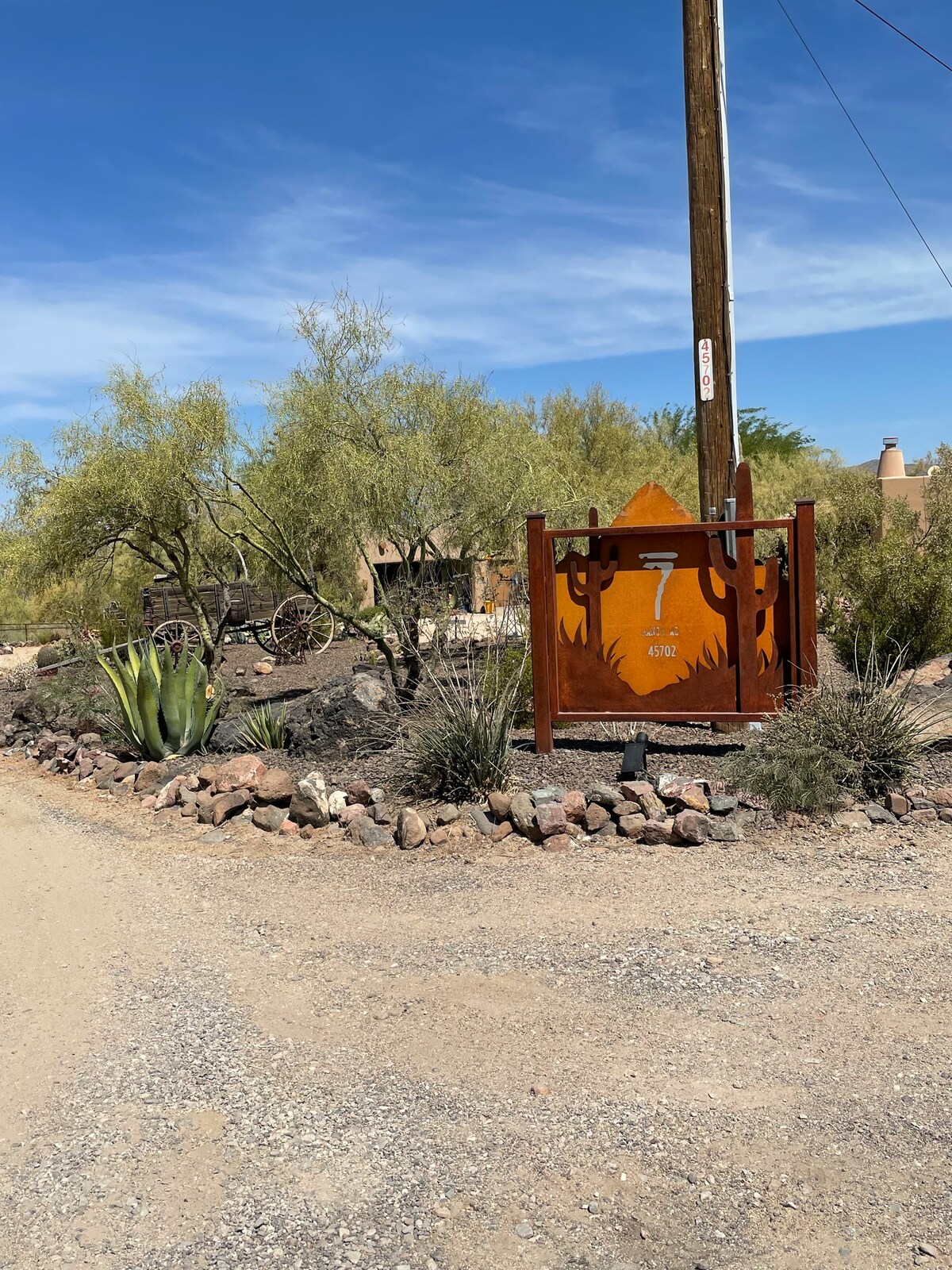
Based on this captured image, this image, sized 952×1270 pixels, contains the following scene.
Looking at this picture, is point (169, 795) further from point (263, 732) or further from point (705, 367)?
point (705, 367)

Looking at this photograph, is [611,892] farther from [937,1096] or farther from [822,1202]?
[822,1202]

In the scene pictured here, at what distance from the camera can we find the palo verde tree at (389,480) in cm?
1059

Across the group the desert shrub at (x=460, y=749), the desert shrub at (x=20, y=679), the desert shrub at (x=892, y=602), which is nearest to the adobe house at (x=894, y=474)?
the desert shrub at (x=892, y=602)

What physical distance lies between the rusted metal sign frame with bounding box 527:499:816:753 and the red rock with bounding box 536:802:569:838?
1.33m

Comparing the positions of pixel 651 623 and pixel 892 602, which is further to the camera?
pixel 892 602

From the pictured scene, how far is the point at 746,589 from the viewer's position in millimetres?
7508

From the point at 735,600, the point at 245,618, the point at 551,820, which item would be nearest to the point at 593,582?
the point at 735,600

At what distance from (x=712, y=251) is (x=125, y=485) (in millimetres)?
6875

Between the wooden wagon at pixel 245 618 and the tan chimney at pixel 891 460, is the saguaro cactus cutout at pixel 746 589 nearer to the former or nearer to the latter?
the wooden wagon at pixel 245 618

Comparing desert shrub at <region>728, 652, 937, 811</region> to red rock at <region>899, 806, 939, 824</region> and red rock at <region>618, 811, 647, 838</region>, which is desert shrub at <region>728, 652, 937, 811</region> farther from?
red rock at <region>618, 811, 647, 838</region>

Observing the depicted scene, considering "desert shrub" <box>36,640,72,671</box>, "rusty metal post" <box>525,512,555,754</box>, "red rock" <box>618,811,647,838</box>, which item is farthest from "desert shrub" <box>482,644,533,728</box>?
"desert shrub" <box>36,640,72,671</box>

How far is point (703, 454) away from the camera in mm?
8219

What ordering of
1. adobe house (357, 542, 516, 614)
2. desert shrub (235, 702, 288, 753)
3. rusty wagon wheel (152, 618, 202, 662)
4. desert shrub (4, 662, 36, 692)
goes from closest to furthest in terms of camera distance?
desert shrub (235, 702, 288, 753) → adobe house (357, 542, 516, 614) → rusty wagon wheel (152, 618, 202, 662) → desert shrub (4, 662, 36, 692)

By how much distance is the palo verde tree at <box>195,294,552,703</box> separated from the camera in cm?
1059
